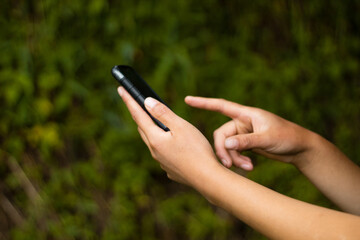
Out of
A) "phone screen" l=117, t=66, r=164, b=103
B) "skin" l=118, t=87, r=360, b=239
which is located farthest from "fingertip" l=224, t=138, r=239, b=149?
"phone screen" l=117, t=66, r=164, b=103

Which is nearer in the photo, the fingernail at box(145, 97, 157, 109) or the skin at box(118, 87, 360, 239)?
the skin at box(118, 87, 360, 239)

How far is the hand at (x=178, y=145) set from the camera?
24.7 inches

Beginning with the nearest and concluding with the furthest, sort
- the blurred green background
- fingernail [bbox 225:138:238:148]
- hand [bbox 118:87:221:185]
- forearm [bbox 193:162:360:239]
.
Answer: forearm [bbox 193:162:360:239] → hand [bbox 118:87:221:185] → fingernail [bbox 225:138:238:148] → the blurred green background

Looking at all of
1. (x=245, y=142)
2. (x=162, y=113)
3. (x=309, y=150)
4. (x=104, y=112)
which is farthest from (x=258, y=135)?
→ (x=104, y=112)

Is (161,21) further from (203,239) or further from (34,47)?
(203,239)

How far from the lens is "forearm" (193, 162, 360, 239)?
48cm

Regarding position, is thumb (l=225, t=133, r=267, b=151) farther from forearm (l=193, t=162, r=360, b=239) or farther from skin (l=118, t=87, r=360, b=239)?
forearm (l=193, t=162, r=360, b=239)

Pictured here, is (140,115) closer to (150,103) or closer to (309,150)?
(150,103)

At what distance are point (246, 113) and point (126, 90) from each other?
12.6 inches

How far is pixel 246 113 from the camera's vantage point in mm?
834

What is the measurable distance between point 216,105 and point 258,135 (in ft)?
0.45

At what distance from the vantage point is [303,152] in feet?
2.65

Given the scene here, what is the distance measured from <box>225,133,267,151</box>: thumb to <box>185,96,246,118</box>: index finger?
10 cm

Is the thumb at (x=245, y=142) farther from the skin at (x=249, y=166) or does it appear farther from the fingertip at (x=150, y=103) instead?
the fingertip at (x=150, y=103)
